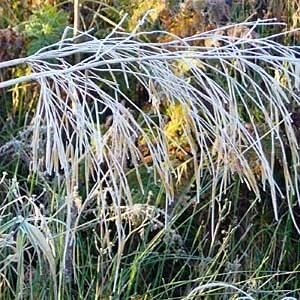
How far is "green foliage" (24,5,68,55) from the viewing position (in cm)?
199

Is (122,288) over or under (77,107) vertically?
under

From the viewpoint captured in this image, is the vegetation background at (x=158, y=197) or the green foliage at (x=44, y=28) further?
the green foliage at (x=44, y=28)

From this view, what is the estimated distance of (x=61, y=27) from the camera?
80.4 inches

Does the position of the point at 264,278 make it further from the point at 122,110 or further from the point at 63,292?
the point at 122,110

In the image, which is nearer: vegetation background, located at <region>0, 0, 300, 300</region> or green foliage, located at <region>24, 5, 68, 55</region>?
vegetation background, located at <region>0, 0, 300, 300</region>

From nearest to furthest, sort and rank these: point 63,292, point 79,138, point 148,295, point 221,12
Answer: point 79,138
point 63,292
point 148,295
point 221,12

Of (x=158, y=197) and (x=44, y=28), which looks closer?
(x=158, y=197)

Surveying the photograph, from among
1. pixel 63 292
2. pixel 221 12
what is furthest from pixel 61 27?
pixel 63 292

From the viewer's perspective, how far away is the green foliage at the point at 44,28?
199 cm

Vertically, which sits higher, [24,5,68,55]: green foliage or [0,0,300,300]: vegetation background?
[24,5,68,55]: green foliage

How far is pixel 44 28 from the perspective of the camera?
200cm

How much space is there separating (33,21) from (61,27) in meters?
0.08

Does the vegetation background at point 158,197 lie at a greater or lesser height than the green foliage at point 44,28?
lesser

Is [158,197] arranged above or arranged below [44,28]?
below
